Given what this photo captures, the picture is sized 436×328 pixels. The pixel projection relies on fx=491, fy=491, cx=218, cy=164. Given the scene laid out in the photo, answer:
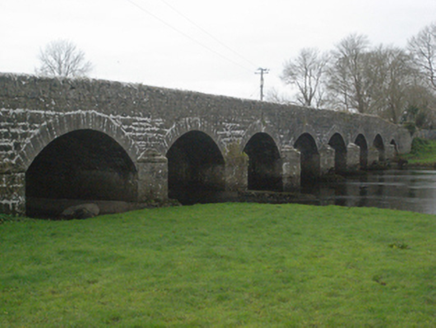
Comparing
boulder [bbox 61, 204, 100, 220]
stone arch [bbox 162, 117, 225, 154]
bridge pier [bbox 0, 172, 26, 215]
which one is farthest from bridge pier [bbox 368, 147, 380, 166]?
bridge pier [bbox 0, 172, 26, 215]

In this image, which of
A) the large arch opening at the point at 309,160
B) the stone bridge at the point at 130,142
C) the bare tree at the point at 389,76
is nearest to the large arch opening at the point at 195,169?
the stone bridge at the point at 130,142

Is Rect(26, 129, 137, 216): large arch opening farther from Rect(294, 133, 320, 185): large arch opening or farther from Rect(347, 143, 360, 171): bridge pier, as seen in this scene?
Rect(347, 143, 360, 171): bridge pier

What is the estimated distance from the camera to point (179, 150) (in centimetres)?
1902

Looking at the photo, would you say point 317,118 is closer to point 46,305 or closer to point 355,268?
point 355,268

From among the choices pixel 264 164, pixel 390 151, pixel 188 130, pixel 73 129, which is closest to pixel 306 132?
pixel 264 164

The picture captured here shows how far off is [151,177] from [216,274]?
23.8 ft

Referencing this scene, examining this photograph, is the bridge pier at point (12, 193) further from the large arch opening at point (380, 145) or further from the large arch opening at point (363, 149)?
the large arch opening at point (380, 145)

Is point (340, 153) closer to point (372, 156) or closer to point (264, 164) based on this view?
point (372, 156)

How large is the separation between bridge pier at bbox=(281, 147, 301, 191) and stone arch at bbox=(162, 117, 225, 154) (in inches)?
188

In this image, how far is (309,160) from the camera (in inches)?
1019

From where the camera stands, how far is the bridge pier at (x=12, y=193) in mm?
9680

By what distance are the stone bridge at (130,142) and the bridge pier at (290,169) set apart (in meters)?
0.05

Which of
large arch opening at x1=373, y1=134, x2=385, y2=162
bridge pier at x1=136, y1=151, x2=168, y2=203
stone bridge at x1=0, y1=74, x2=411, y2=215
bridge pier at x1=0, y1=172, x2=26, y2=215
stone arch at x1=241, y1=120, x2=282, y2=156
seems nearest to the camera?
bridge pier at x1=0, y1=172, x2=26, y2=215

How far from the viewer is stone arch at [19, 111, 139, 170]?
Result: 1023 centimetres
